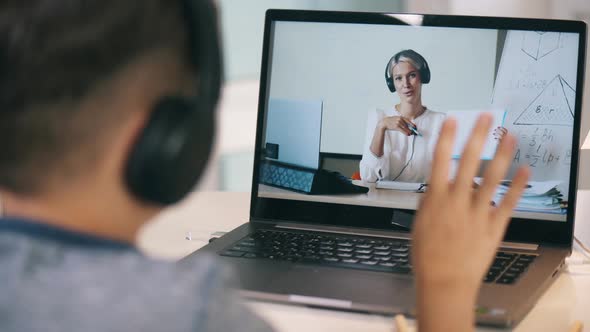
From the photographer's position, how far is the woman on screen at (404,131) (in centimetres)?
113

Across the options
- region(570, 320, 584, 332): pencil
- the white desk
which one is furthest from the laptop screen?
region(570, 320, 584, 332): pencil

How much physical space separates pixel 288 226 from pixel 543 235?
1.12ft

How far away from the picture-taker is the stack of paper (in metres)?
1.08

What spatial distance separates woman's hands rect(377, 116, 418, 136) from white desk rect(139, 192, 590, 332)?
0.28 m

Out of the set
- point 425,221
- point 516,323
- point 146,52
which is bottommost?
point 516,323

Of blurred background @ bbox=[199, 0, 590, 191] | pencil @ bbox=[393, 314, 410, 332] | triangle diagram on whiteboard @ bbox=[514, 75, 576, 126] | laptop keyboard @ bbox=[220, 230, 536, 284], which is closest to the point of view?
pencil @ bbox=[393, 314, 410, 332]

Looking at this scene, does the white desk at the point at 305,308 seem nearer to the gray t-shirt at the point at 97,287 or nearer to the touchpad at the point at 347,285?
the touchpad at the point at 347,285

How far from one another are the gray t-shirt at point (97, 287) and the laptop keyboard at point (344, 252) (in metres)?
0.51

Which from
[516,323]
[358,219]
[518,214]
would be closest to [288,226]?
[358,219]

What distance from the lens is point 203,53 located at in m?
0.52

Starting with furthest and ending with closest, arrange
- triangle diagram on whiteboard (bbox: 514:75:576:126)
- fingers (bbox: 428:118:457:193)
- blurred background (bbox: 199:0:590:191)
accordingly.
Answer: blurred background (bbox: 199:0:590:191), triangle diagram on whiteboard (bbox: 514:75:576:126), fingers (bbox: 428:118:457:193)

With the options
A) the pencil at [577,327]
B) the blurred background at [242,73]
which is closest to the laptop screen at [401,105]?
the pencil at [577,327]

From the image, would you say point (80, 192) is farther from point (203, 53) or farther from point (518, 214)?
point (518, 214)

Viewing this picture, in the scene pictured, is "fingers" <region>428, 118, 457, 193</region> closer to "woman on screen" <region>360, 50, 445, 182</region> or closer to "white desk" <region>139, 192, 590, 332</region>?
"white desk" <region>139, 192, 590, 332</region>
